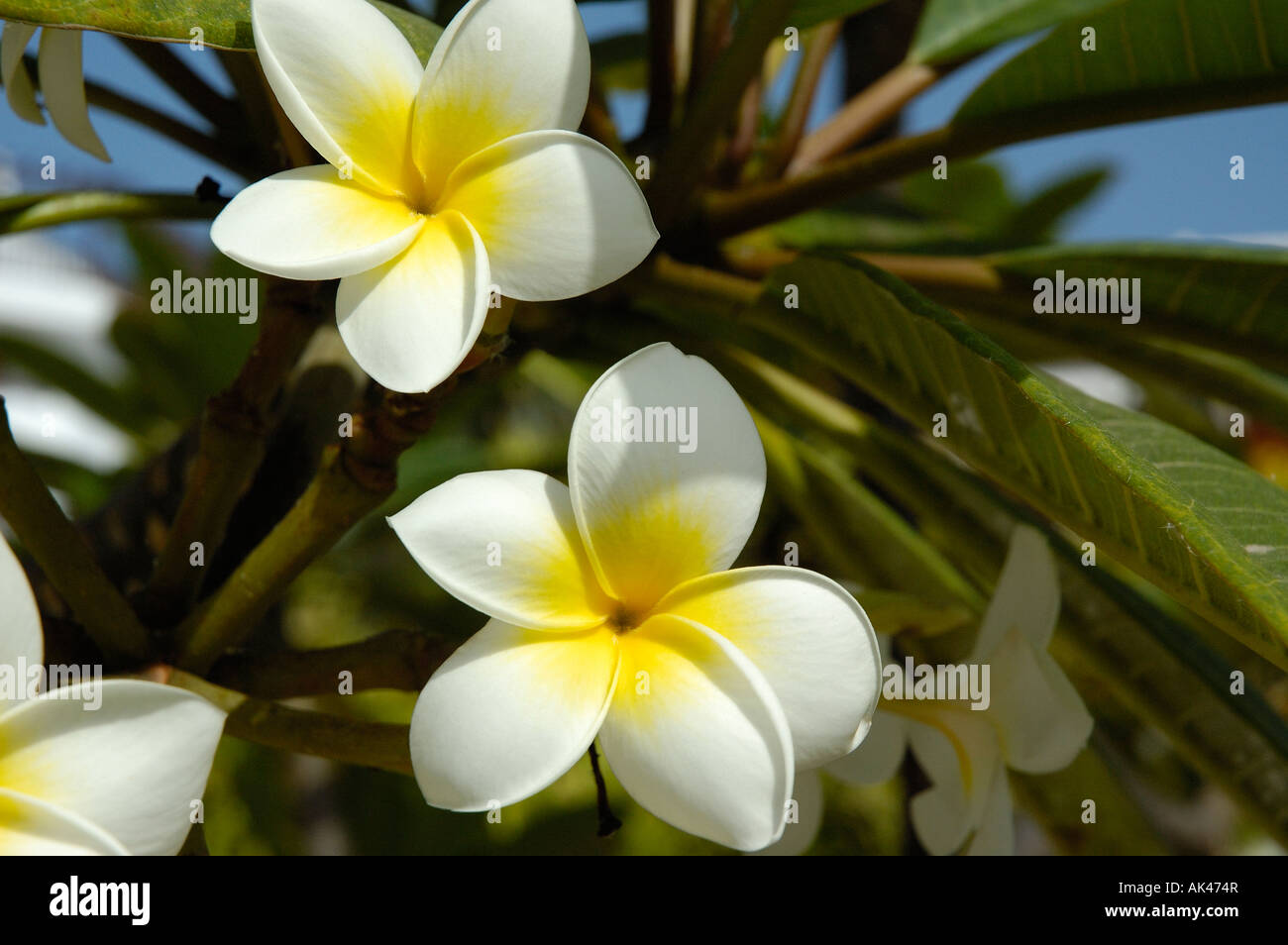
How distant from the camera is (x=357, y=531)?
1.45m

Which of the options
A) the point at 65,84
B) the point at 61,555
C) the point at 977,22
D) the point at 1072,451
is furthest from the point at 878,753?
the point at 977,22

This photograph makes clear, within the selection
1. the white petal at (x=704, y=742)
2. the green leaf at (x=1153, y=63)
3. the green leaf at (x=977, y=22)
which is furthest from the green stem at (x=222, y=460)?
the green leaf at (x=977, y=22)

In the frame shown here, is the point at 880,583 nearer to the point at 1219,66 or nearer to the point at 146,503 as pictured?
the point at 1219,66

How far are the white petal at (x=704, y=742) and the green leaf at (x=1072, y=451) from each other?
18 cm

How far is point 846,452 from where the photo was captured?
3.14 feet

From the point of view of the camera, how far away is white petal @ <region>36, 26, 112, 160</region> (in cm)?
60

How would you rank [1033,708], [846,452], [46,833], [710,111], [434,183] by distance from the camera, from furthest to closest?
[846,452] → [710,111] → [1033,708] → [434,183] → [46,833]

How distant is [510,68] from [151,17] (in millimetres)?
158

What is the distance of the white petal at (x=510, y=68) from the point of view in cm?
45

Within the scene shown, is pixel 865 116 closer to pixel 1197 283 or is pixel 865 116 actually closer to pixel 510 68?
pixel 1197 283

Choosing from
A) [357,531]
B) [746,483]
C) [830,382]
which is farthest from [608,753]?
[357,531]

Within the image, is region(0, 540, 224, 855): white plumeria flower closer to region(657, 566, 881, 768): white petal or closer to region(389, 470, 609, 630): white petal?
region(389, 470, 609, 630): white petal

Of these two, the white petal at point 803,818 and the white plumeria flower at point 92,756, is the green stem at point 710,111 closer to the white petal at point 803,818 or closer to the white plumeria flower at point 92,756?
the white petal at point 803,818

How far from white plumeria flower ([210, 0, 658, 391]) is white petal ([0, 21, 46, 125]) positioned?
253mm
